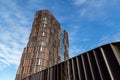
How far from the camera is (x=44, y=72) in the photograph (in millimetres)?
10336

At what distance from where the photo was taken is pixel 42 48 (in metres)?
31.9

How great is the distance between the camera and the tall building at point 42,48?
94.9 feet

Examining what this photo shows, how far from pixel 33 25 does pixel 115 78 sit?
118ft

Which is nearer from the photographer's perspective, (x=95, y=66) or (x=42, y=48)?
(x=95, y=66)

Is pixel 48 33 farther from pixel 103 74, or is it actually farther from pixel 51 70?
pixel 103 74

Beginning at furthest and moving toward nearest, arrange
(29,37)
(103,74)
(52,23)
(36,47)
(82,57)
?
(52,23) < (29,37) < (36,47) < (82,57) < (103,74)

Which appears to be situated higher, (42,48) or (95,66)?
(42,48)

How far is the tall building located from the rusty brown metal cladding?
21254 mm

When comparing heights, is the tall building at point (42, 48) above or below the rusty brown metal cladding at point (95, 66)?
above

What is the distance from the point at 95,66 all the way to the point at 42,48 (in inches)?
1041

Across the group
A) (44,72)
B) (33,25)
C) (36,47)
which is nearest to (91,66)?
(44,72)

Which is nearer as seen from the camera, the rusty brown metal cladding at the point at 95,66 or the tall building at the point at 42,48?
the rusty brown metal cladding at the point at 95,66

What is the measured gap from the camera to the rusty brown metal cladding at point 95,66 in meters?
5.74

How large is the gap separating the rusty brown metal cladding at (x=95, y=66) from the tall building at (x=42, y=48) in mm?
21254
